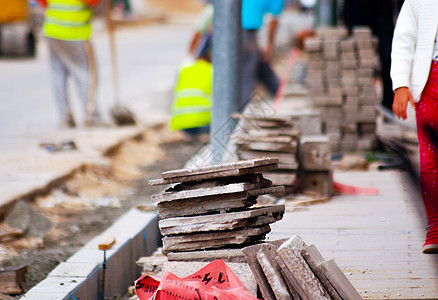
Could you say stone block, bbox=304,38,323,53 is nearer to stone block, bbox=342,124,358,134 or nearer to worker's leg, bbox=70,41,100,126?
stone block, bbox=342,124,358,134

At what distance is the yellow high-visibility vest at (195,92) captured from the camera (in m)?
9.54

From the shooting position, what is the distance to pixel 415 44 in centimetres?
425

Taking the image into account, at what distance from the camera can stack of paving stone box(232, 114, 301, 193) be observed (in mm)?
5656

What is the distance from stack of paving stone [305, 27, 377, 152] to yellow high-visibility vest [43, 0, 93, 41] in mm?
3752

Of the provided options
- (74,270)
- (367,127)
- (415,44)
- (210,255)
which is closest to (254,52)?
(367,127)

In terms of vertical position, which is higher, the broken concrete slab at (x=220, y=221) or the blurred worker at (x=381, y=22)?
the blurred worker at (x=381, y=22)

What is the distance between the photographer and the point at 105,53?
73.3ft

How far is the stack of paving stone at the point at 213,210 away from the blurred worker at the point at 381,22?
575cm

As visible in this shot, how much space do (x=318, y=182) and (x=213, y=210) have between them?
7.71 ft

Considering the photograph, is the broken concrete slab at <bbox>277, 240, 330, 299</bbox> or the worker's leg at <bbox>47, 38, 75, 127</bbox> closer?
the broken concrete slab at <bbox>277, 240, 330, 299</bbox>

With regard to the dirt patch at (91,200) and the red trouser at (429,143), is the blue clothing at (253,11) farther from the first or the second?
the red trouser at (429,143)

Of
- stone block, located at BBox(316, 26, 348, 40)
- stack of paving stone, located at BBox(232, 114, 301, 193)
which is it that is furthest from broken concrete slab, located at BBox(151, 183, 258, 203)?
stone block, located at BBox(316, 26, 348, 40)

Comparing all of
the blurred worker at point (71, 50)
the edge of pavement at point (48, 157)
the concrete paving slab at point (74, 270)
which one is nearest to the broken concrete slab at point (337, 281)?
the concrete paving slab at point (74, 270)

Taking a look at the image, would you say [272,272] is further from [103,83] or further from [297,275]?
[103,83]
